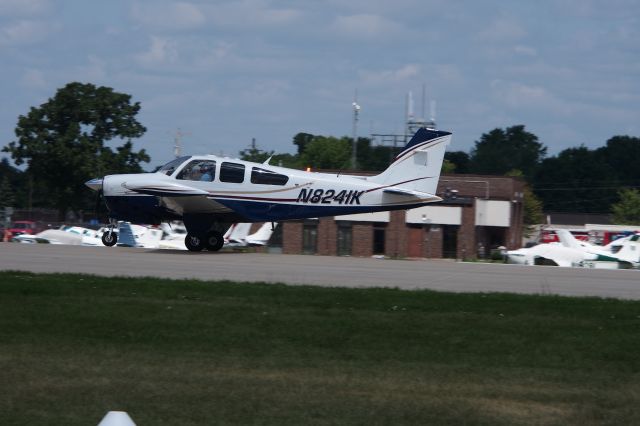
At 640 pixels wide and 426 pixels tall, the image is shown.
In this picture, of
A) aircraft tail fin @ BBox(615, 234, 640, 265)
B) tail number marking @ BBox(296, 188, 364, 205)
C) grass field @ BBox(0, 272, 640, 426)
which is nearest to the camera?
grass field @ BBox(0, 272, 640, 426)

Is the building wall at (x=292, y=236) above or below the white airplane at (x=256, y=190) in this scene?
below

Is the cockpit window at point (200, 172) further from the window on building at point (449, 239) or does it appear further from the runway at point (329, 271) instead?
the window on building at point (449, 239)

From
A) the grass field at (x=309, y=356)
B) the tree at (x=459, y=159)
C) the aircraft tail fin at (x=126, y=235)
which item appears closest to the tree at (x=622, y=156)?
the tree at (x=459, y=159)

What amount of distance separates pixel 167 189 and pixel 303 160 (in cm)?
9293

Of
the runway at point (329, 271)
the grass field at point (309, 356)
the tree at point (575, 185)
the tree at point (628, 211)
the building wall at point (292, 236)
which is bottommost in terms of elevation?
the grass field at point (309, 356)

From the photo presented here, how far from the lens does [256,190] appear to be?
22.8m

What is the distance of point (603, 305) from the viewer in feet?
46.0

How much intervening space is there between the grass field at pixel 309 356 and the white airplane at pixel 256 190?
7.90 meters

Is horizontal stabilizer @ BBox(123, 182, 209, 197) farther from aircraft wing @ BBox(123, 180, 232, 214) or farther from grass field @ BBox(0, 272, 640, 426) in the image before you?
grass field @ BBox(0, 272, 640, 426)

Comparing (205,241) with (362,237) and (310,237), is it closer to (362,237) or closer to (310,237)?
(310,237)

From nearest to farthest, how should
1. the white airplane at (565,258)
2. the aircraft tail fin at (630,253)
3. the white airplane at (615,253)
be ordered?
the white airplane at (565,258) → the white airplane at (615,253) → the aircraft tail fin at (630,253)

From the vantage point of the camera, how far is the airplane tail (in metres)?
23.3

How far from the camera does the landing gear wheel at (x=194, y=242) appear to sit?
2387 centimetres

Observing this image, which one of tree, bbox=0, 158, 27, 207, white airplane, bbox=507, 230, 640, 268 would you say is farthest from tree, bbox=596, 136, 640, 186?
white airplane, bbox=507, 230, 640, 268
